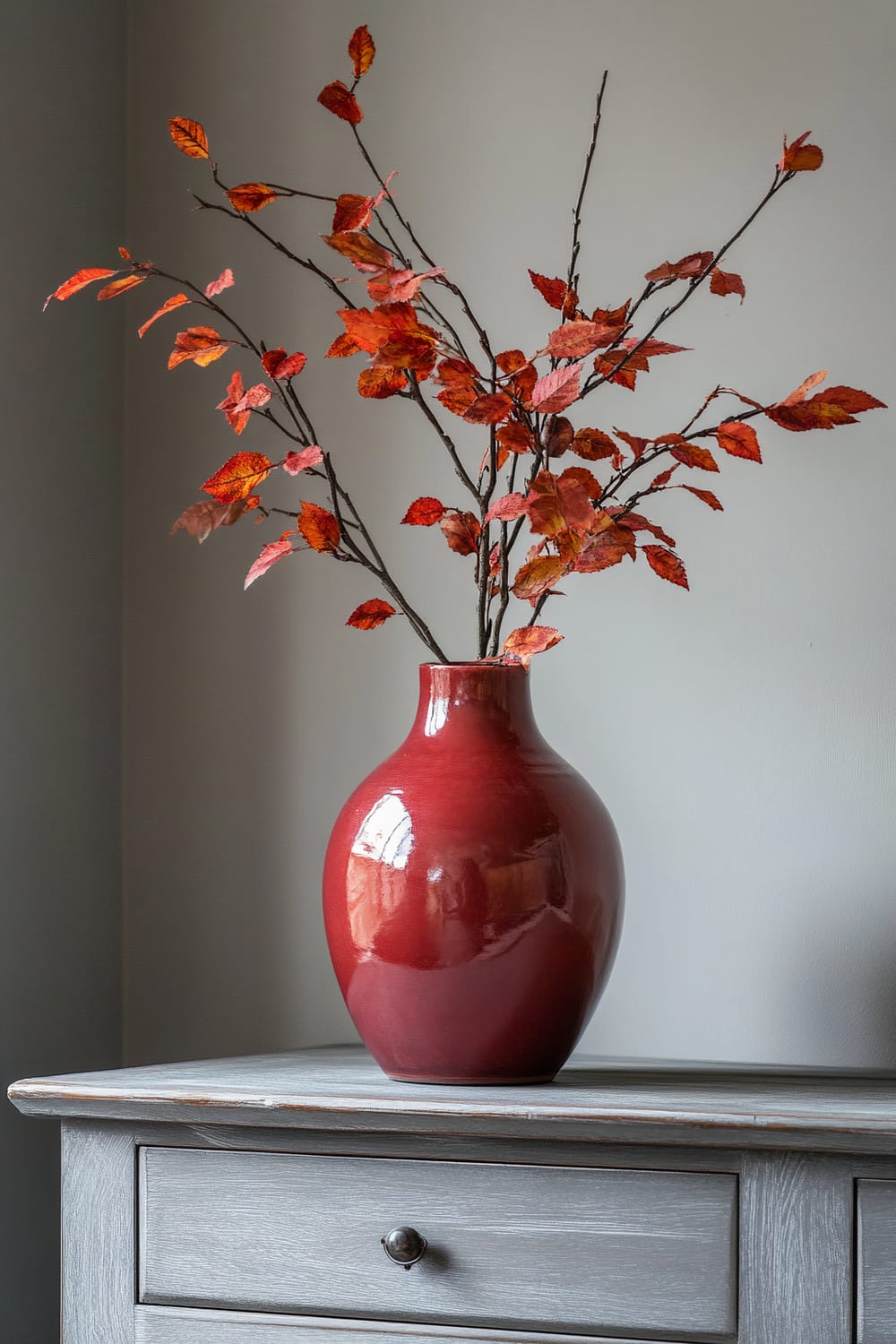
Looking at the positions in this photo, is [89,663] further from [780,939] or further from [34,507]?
[780,939]

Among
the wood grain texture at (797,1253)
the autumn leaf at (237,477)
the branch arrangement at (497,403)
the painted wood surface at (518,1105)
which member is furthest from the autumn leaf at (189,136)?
the wood grain texture at (797,1253)

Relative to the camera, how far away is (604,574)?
1.42 meters

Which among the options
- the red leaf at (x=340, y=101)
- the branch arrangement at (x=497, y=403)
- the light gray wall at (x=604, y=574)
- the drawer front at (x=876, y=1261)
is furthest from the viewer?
the light gray wall at (x=604, y=574)

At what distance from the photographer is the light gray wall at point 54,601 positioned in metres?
1.38

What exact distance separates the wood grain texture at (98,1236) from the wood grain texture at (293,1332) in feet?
0.08

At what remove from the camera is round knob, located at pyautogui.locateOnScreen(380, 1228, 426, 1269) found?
914mm

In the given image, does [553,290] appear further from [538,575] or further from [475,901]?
[475,901]

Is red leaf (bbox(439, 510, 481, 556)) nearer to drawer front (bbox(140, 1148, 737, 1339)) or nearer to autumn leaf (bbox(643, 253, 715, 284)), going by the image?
autumn leaf (bbox(643, 253, 715, 284))

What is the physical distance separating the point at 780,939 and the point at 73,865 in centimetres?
75

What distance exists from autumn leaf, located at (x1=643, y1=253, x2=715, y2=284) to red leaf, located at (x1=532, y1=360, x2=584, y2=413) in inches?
6.4

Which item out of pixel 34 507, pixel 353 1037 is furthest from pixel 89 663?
pixel 353 1037

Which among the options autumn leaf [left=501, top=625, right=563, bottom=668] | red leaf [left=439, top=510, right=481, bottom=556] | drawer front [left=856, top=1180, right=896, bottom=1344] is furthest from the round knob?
red leaf [left=439, top=510, right=481, bottom=556]

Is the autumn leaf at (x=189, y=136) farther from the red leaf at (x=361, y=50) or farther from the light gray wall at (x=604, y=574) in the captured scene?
the light gray wall at (x=604, y=574)

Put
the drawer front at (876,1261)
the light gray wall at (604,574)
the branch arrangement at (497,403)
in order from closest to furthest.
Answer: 1. the drawer front at (876,1261)
2. the branch arrangement at (497,403)
3. the light gray wall at (604,574)
